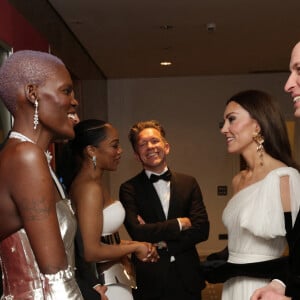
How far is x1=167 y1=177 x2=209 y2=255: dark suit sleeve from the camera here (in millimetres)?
2586

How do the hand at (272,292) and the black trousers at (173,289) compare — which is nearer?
the hand at (272,292)

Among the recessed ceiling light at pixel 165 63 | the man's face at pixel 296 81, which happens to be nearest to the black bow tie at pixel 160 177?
the man's face at pixel 296 81

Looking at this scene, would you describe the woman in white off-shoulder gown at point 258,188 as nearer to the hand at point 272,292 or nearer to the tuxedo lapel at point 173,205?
the hand at point 272,292

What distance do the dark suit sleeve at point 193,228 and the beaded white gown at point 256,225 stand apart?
54cm

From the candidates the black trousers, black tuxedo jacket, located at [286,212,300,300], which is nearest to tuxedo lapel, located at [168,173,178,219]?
the black trousers

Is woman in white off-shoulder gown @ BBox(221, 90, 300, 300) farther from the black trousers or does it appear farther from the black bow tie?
the black bow tie

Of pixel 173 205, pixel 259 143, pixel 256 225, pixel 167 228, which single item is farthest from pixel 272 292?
pixel 173 205

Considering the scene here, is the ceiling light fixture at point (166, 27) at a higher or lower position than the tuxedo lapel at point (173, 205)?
higher

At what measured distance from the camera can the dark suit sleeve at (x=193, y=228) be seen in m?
2.59

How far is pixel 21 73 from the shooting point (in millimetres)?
1221

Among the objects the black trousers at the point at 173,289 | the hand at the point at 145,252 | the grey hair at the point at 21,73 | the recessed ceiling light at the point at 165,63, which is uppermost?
the recessed ceiling light at the point at 165,63

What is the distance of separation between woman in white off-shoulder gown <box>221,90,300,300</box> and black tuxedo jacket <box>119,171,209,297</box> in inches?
20.7

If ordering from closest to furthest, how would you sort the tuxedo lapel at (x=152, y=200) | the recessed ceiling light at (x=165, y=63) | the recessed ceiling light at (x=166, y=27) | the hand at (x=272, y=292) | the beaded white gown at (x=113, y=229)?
the hand at (x=272, y=292) → the beaded white gown at (x=113, y=229) → the tuxedo lapel at (x=152, y=200) → the recessed ceiling light at (x=166, y=27) → the recessed ceiling light at (x=165, y=63)

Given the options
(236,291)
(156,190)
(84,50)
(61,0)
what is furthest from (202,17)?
(236,291)
